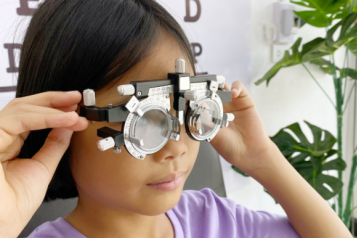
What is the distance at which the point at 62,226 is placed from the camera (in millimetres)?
657

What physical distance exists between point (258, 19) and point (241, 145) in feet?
3.11

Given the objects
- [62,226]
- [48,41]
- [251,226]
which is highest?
[48,41]

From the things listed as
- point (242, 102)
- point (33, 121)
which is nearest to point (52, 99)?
point (33, 121)

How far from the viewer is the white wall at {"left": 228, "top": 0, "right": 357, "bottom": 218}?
1.60 meters

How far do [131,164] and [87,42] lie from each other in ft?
0.75

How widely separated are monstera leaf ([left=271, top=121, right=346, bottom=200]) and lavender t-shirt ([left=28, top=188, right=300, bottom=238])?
66 centimetres

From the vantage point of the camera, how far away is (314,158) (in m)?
1.46

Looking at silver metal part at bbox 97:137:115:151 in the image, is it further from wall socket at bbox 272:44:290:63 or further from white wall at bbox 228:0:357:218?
wall socket at bbox 272:44:290:63

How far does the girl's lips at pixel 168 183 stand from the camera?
580mm

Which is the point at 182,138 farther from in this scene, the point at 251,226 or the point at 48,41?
the point at 251,226

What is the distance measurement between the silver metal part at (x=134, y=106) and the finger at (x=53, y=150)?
15cm

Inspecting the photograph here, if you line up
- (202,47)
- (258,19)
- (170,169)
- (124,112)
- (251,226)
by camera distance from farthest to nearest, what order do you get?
1. (258,19)
2. (202,47)
3. (251,226)
4. (170,169)
5. (124,112)

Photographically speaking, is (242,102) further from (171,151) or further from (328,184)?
(328,184)

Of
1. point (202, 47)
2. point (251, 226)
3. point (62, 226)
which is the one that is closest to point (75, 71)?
point (62, 226)
